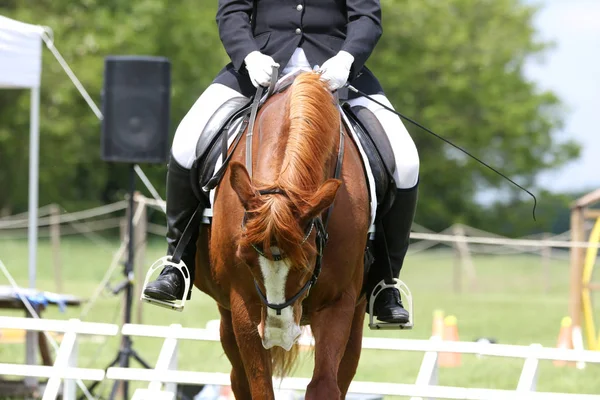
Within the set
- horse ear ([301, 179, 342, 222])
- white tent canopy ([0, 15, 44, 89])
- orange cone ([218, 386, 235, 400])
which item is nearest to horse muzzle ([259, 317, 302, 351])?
horse ear ([301, 179, 342, 222])

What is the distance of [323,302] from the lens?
4.42m

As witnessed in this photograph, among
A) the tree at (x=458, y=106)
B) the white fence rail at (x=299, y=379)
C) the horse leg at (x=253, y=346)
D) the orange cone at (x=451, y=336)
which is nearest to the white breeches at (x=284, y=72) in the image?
the horse leg at (x=253, y=346)

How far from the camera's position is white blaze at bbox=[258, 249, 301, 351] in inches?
154

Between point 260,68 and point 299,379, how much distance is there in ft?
7.07

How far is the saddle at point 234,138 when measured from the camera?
4.77 metres

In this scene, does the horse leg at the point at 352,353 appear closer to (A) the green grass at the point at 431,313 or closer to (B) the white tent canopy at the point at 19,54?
(A) the green grass at the point at 431,313

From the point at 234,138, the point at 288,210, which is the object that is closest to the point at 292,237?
the point at 288,210

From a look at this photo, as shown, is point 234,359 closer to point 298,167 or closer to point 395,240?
point 395,240

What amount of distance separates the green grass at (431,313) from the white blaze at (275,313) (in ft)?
7.93

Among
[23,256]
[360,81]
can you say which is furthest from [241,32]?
[23,256]

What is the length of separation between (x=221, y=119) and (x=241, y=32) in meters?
0.44

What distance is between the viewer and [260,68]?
476 centimetres

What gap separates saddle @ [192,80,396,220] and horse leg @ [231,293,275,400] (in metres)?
0.62

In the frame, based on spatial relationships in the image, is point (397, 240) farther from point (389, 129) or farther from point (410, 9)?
point (410, 9)
